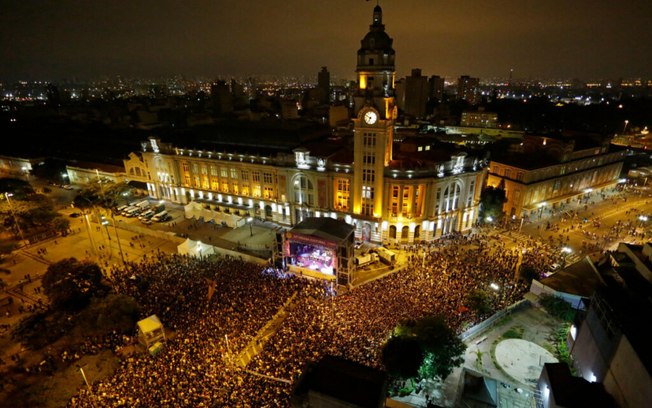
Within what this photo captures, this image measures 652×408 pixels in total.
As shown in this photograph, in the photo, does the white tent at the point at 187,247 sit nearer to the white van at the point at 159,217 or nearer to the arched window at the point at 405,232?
the white van at the point at 159,217

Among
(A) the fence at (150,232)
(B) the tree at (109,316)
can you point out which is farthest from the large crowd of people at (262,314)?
(A) the fence at (150,232)

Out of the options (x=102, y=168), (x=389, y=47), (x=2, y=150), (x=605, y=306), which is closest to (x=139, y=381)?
Result: (x=605, y=306)

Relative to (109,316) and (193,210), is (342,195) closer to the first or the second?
(193,210)

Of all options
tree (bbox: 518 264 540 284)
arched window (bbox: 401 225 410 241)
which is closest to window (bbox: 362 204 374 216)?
arched window (bbox: 401 225 410 241)

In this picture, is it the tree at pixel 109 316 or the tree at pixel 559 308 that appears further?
the tree at pixel 559 308

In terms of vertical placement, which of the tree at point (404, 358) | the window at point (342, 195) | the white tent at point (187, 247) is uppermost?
the window at point (342, 195)

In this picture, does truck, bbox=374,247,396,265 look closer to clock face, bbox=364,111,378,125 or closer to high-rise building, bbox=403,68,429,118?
clock face, bbox=364,111,378,125
